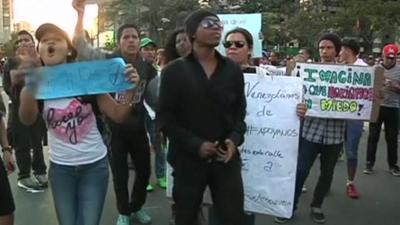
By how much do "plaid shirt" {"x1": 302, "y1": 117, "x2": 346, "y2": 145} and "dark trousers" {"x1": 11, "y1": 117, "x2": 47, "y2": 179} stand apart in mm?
3265

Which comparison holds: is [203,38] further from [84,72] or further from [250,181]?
[250,181]

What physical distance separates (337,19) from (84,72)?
38.1m

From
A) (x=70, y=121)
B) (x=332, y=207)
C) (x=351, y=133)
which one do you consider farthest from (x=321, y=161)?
(x=70, y=121)

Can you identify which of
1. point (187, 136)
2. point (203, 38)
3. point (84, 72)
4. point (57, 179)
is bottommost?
point (57, 179)

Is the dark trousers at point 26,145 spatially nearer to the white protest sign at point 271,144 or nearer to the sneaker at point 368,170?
the white protest sign at point 271,144

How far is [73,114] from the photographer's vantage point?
10.2 ft

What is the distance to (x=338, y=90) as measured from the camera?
5.08 metres

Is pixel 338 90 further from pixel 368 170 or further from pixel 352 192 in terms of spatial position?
pixel 368 170

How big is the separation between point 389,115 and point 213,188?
4.93m

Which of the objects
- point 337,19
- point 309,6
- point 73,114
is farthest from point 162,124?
point 309,6

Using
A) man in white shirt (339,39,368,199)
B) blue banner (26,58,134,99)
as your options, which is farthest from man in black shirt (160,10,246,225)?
man in white shirt (339,39,368,199)

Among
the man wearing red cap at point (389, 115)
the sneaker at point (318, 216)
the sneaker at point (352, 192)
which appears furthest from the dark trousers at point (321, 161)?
the man wearing red cap at point (389, 115)

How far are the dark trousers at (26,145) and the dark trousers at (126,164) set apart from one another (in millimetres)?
2131

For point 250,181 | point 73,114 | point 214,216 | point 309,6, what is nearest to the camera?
point 73,114
